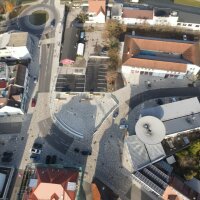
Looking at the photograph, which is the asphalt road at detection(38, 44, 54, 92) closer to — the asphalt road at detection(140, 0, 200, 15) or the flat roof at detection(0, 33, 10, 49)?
the flat roof at detection(0, 33, 10, 49)

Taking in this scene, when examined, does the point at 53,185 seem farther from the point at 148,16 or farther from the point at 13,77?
the point at 148,16

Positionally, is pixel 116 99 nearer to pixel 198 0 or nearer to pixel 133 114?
pixel 133 114

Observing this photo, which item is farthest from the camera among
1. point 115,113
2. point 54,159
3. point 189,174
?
point 115,113

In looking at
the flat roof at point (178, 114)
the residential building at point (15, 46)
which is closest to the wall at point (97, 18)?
the residential building at point (15, 46)

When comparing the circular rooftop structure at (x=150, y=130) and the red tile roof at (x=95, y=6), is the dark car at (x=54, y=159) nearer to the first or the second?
the circular rooftop structure at (x=150, y=130)

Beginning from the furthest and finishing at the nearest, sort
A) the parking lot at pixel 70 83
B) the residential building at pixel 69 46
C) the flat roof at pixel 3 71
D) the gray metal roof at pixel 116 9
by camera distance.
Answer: the gray metal roof at pixel 116 9 < the residential building at pixel 69 46 < the parking lot at pixel 70 83 < the flat roof at pixel 3 71

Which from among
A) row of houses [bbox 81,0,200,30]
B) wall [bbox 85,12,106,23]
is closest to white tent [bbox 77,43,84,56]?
wall [bbox 85,12,106,23]

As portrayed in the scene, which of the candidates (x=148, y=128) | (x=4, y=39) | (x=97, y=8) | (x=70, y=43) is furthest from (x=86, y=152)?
(x=97, y=8)
